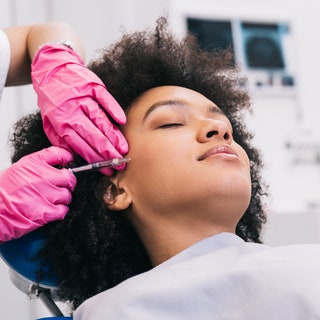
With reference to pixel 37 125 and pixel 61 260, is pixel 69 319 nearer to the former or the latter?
pixel 61 260

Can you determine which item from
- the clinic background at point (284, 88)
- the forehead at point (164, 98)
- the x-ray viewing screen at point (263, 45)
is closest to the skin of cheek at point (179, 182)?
the forehead at point (164, 98)

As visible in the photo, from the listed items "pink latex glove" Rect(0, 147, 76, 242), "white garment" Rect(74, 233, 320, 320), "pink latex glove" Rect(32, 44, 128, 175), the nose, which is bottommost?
"white garment" Rect(74, 233, 320, 320)

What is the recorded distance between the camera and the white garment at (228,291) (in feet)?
2.84

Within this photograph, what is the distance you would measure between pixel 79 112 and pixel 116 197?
203 mm

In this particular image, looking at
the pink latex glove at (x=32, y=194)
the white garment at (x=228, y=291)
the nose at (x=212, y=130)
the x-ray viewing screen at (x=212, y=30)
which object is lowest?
the white garment at (x=228, y=291)

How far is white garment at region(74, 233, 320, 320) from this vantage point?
866 millimetres

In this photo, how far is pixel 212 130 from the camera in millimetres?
1141

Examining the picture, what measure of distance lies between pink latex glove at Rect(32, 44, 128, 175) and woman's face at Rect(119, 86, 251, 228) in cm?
5

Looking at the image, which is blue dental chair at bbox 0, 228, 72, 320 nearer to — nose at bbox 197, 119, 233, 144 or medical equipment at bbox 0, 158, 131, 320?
medical equipment at bbox 0, 158, 131, 320

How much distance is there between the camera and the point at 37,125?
134 cm

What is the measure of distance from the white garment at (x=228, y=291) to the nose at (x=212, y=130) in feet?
0.91

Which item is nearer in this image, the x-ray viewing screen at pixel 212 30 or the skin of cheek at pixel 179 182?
the skin of cheek at pixel 179 182

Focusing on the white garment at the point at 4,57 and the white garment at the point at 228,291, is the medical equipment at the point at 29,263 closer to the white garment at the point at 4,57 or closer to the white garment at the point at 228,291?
the white garment at the point at 228,291

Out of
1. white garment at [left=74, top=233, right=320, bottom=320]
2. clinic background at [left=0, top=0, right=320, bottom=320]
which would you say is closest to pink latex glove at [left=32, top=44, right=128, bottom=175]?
white garment at [left=74, top=233, right=320, bottom=320]
